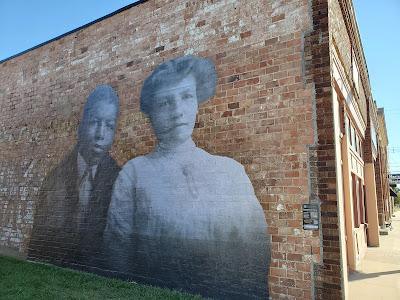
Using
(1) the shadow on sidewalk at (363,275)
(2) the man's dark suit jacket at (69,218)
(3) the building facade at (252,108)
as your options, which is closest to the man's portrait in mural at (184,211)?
(3) the building facade at (252,108)

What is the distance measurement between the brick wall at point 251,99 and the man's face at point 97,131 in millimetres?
283

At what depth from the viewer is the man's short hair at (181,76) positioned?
588cm

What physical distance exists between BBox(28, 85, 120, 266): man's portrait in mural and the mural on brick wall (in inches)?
0.8

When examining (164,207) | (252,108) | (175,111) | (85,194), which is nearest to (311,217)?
(252,108)

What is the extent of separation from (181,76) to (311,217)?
3310mm

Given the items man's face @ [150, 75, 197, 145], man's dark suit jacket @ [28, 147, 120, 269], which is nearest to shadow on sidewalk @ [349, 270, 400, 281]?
man's face @ [150, 75, 197, 145]

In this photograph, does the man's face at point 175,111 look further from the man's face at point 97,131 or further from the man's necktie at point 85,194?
the man's necktie at point 85,194

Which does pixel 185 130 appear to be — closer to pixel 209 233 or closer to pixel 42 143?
pixel 209 233

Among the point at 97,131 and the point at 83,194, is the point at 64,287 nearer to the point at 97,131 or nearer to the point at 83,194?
the point at 83,194

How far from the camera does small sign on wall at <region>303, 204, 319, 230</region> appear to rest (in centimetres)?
454

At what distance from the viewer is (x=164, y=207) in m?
5.98

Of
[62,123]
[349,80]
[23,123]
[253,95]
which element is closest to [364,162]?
[349,80]

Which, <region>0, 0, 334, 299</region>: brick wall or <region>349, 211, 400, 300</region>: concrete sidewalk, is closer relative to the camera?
<region>0, 0, 334, 299</region>: brick wall

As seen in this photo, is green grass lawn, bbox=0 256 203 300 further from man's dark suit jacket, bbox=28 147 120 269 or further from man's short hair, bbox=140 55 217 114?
man's short hair, bbox=140 55 217 114
